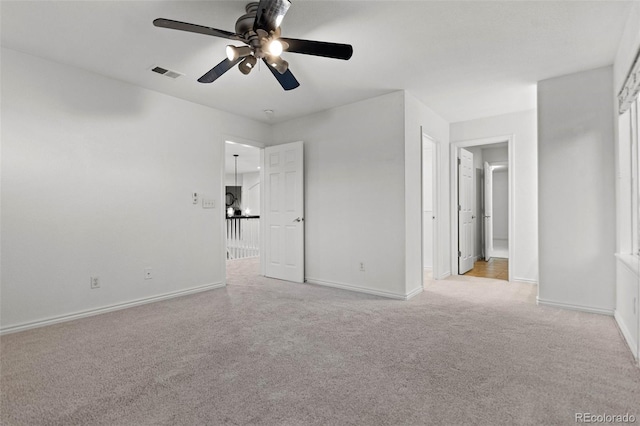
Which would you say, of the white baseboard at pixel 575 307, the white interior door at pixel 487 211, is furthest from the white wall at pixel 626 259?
the white interior door at pixel 487 211

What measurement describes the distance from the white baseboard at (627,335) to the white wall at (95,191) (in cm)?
427

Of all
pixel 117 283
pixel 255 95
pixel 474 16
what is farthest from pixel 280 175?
pixel 474 16

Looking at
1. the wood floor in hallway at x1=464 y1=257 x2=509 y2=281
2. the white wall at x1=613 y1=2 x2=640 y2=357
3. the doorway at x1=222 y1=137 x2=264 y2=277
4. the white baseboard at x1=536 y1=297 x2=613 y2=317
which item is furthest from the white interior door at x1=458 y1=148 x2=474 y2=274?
the doorway at x1=222 y1=137 x2=264 y2=277

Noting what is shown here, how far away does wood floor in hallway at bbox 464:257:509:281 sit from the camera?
513 centimetres

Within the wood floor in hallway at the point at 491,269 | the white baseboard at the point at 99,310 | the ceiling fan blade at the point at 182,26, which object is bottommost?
the wood floor in hallway at the point at 491,269

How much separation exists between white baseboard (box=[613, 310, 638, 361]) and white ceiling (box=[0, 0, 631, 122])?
240 cm

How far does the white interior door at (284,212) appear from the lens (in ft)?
15.5

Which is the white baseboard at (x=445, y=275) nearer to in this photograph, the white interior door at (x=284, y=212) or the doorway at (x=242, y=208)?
the white interior door at (x=284, y=212)

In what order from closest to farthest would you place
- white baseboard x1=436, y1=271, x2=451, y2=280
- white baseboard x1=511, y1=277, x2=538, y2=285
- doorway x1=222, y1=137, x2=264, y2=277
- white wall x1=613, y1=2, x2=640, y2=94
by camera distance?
white wall x1=613, y1=2, x2=640, y2=94
white baseboard x1=511, y1=277, x2=538, y2=285
white baseboard x1=436, y1=271, x2=451, y2=280
doorway x1=222, y1=137, x2=264, y2=277

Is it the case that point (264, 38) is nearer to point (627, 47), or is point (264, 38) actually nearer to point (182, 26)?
point (182, 26)

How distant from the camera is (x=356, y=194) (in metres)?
4.22

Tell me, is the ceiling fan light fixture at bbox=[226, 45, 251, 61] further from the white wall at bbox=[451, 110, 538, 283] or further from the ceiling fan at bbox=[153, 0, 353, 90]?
the white wall at bbox=[451, 110, 538, 283]

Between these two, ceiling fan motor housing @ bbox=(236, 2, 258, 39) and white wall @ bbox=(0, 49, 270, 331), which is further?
white wall @ bbox=(0, 49, 270, 331)

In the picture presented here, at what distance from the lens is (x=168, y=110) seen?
391 centimetres
